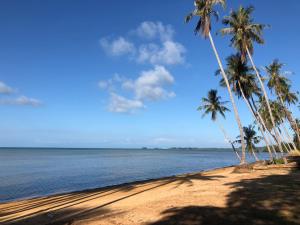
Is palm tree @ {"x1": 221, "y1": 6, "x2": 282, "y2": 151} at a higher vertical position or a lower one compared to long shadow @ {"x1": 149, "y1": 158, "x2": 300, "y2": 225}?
higher

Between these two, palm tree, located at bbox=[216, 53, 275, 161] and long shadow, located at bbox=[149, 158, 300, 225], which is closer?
long shadow, located at bbox=[149, 158, 300, 225]

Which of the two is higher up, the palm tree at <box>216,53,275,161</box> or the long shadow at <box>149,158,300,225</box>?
the palm tree at <box>216,53,275,161</box>

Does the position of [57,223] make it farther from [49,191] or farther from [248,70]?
[248,70]

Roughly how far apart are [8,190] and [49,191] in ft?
14.1

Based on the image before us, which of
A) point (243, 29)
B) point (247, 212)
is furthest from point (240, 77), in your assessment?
point (247, 212)

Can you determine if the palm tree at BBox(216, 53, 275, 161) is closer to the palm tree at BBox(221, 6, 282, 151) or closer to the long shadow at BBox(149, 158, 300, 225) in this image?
the palm tree at BBox(221, 6, 282, 151)

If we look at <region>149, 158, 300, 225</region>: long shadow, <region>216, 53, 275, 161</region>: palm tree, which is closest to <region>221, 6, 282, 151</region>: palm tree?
<region>216, 53, 275, 161</region>: palm tree

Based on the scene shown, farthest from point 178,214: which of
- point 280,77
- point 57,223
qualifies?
point 280,77

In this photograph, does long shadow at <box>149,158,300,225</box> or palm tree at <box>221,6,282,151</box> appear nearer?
long shadow at <box>149,158,300,225</box>

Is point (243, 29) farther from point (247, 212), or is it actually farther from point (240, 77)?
point (247, 212)

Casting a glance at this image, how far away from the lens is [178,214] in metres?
8.81

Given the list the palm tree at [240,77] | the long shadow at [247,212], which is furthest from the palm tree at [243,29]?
the long shadow at [247,212]

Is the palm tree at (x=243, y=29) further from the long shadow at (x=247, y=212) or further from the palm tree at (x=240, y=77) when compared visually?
the long shadow at (x=247, y=212)

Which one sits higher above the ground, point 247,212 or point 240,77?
point 240,77
